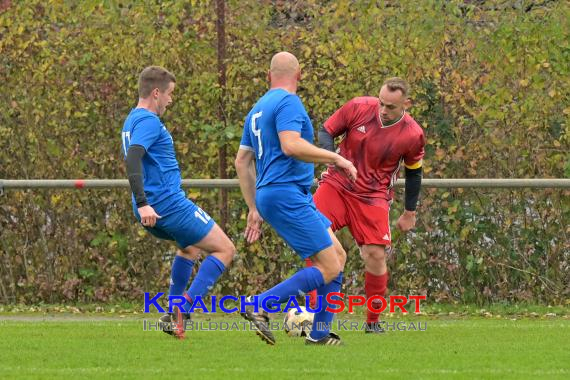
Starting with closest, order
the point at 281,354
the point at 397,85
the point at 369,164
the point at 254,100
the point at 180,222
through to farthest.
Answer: the point at 281,354, the point at 180,222, the point at 397,85, the point at 369,164, the point at 254,100

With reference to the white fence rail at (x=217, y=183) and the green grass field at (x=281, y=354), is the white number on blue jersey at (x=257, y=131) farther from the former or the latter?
the white fence rail at (x=217, y=183)

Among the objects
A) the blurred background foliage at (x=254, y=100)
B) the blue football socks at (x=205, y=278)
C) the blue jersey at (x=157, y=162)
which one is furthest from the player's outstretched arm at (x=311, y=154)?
the blurred background foliage at (x=254, y=100)

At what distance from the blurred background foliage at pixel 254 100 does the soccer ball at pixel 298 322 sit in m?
3.27

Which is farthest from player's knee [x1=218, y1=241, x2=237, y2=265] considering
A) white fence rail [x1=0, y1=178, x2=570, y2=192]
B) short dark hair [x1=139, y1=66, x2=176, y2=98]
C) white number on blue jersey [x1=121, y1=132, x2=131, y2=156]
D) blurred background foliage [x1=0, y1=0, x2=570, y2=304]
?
blurred background foliage [x1=0, y1=0, x2=570, y2=304]

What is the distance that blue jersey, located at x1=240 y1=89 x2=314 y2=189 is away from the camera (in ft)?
31.6

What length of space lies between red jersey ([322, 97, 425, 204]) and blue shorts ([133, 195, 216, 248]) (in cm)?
130

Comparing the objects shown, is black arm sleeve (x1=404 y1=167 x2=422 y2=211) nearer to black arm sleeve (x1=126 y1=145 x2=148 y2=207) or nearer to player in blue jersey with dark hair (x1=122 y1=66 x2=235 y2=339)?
player in blue jersey with dark hair (x1=122 y1=66 x2=235 y2=339)

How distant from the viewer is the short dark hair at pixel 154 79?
10484mm

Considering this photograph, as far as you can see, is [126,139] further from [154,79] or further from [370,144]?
[370,144]

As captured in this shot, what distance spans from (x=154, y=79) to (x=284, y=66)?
1.15 metres

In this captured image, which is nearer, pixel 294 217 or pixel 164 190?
pixel 294 217

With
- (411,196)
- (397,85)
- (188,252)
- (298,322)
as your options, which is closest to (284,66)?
(397,85)

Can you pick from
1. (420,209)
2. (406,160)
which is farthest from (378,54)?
(406,160)

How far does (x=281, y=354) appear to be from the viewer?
9.71 meters
